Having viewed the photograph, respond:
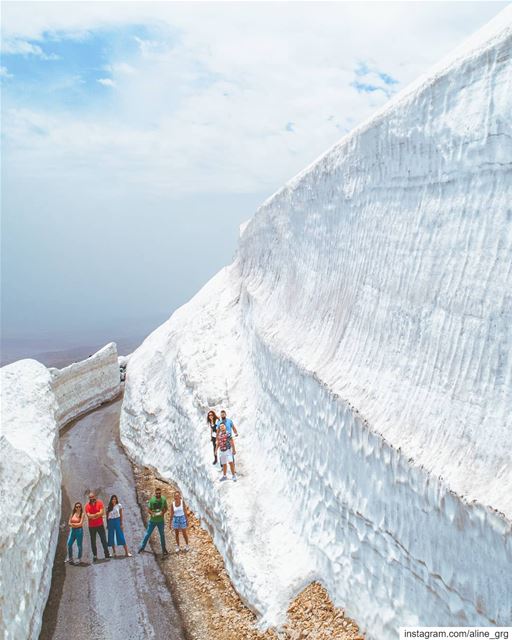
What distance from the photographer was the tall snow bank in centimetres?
841

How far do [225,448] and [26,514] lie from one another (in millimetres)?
3726

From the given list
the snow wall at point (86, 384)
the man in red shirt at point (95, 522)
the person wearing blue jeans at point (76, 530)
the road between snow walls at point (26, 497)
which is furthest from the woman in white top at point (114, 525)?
the snow wall at point (86, 384)

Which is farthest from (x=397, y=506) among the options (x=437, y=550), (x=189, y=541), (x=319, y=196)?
(x=189, y=541)

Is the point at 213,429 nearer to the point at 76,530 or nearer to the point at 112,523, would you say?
the point at 112,523

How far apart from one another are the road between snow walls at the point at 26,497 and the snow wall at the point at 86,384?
3026 millimetres

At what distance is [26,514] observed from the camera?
9898 mm

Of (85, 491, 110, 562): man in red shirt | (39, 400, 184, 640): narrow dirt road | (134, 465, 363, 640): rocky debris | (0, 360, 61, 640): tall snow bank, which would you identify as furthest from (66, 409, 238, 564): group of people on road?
(0, 360, 61, 640): tall snow bank

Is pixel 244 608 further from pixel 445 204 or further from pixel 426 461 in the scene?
pixel 445 204

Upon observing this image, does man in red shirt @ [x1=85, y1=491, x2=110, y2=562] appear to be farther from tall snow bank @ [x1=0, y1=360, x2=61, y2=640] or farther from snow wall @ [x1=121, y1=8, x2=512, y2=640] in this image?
snow wall @ [x1=121, y1=8, x2=512, y2=640]

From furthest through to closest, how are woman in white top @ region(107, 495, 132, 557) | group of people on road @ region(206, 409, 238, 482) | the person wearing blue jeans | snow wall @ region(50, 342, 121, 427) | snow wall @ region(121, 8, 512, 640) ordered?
1. snow wall @ region(50, 342, 121, 427)
2. group of people on road @ region(206, 409, 238, 482)
3. woman in white top @ region(107, 495, 132, 557)
4. the person wearing blue jeans
5. snow wall @ region(121, 8, 512, 640)

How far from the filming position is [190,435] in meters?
14.4

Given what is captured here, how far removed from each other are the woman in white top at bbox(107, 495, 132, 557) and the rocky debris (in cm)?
70

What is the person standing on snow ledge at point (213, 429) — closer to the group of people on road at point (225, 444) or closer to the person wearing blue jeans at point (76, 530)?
the group of people on road at point (225, 444)

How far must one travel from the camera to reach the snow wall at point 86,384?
72.7 feet
